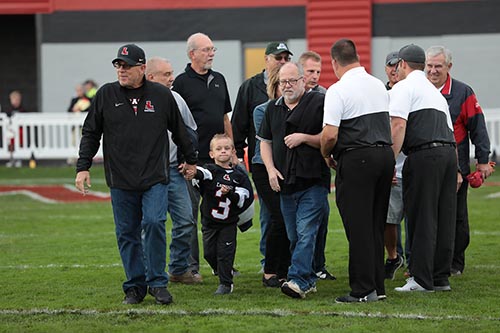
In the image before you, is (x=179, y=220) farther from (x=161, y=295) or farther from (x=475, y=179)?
(x=475, y=179)

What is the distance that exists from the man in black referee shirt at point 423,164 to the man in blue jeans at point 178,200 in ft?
5.87

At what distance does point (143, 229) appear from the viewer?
871cm

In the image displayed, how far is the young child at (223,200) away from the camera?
30.9ft

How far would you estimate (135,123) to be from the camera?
8.62 m

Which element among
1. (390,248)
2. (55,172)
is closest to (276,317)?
(390,248)

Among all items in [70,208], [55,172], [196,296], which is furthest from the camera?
[55,172]

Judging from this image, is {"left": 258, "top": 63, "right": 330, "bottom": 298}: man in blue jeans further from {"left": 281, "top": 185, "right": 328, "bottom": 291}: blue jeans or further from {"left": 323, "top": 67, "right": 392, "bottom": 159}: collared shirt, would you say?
{"left": 323, "top": 67, "right": 392, "bottom": 159}: collared shirt

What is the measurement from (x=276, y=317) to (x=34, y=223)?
746 cm

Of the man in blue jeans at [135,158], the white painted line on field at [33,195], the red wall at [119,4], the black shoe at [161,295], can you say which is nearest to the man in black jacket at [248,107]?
the man in blue jeans at [135,158]

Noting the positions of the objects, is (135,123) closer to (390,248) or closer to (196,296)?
(196,296)

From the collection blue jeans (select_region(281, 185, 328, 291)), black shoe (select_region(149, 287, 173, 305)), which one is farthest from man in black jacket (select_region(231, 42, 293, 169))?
black shoe (select_region(149, 287, 173, 305))

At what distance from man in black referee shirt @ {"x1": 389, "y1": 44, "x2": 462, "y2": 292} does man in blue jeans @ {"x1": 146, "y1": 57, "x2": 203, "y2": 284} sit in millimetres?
1790

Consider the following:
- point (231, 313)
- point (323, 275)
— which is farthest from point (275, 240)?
point (231, 313)

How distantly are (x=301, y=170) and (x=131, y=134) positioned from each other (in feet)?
4.34
